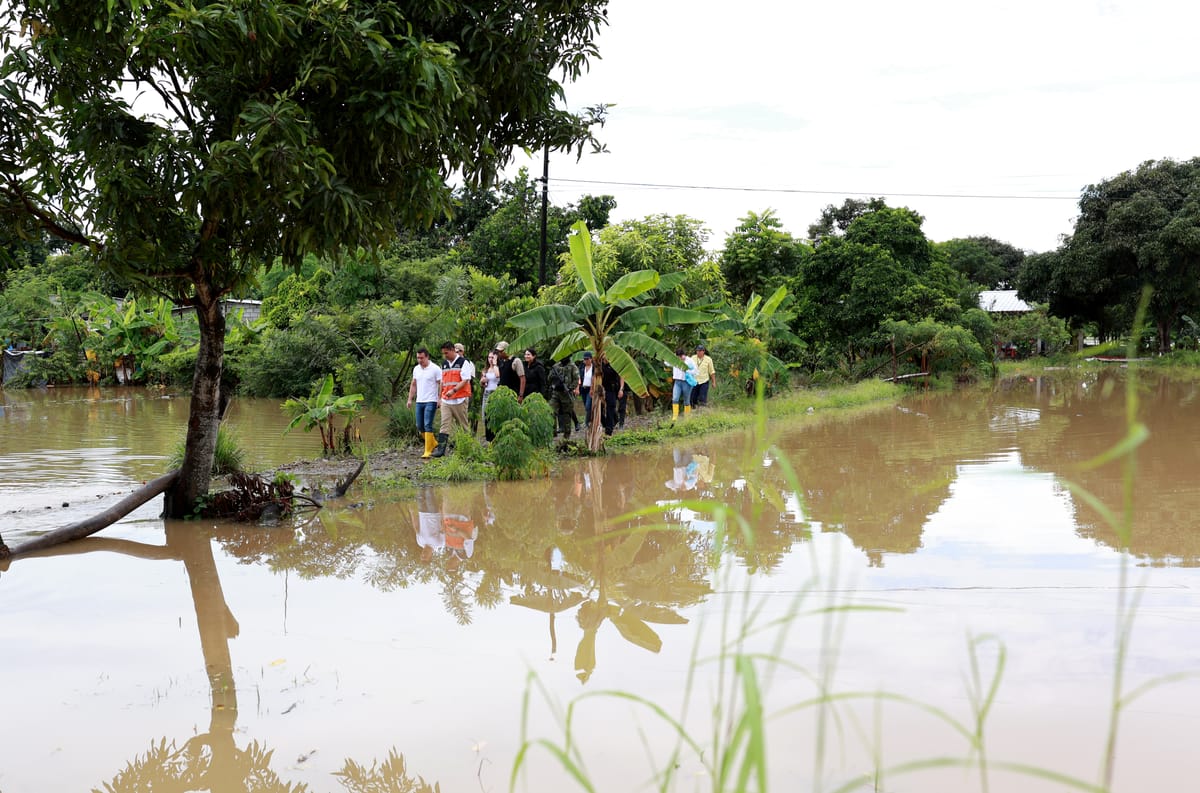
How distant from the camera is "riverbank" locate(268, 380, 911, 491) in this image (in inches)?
468

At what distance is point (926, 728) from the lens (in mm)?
4277

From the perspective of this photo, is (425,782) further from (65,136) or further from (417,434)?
(417,434)

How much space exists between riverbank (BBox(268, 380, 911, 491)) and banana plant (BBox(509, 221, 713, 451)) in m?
1.41

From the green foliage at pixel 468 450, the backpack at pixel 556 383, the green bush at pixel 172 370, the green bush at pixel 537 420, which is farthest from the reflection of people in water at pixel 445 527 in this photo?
the green bush at pixel 172 370

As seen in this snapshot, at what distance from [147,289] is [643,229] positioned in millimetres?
15237

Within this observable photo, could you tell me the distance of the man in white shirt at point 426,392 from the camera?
13406 mm

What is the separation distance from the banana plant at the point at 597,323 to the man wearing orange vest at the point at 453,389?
81cm

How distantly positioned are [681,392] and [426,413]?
Answer: 22.5 ft

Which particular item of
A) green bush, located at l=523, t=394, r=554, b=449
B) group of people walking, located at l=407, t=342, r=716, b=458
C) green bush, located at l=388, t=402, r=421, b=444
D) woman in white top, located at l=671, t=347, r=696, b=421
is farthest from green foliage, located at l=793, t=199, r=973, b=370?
green bush, located at l=523, t=394, r=554, b=449

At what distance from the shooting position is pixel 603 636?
578 cm

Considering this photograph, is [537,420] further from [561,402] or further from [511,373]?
[561,402]

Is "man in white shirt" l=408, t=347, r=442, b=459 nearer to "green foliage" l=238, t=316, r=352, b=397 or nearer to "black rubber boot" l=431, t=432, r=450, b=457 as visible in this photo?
"black rubber boot" l=431, t=432, r=450, b=457

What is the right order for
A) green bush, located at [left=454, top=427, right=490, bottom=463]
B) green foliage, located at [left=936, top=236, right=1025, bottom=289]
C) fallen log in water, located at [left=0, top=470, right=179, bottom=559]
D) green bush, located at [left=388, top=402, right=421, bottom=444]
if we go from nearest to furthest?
fallen log in water, located at [left=0, top=470, right=179, bottom=559] < green bush, located at [left=454, top=427, right=490, bottom=463] < green bush, located at [left=388, top=402, right=421, bottom=444] < green foliage, located at [left=936, top=236, right=1025, bottom=289]

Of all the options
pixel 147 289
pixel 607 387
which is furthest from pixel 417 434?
pixel 147 289
